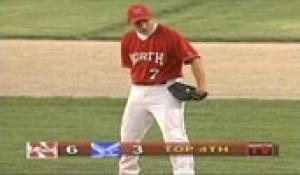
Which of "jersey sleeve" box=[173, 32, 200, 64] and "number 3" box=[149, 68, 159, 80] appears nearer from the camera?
"jersey sleeve" box=[173, 32, 200, 64]

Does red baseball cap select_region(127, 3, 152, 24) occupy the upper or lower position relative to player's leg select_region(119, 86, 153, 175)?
upper

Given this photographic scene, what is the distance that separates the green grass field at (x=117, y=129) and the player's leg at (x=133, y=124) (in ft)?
3.35

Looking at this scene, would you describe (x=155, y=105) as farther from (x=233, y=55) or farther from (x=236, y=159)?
(x=233, y=55)

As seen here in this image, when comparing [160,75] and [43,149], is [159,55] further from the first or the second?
[43,149]

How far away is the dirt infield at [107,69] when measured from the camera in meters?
16.2

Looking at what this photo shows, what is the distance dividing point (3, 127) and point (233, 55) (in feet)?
24.0

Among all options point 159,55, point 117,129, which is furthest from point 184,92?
point 117,129

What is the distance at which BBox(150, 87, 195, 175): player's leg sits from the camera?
896cm

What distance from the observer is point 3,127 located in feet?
43.0

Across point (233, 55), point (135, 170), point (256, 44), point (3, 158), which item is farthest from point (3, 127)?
point (256, 44)

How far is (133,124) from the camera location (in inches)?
367
